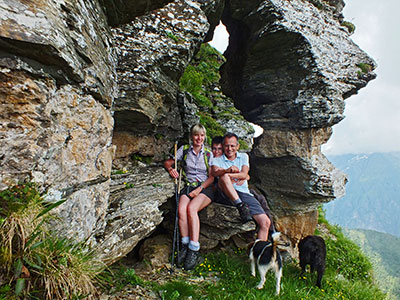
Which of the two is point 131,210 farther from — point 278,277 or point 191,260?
point 278,277

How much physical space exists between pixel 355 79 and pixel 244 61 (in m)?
5.02

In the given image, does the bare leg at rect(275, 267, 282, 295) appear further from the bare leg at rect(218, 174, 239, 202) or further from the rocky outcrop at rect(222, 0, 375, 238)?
the rocky outcrop at rect(222, 0, 375, 238)

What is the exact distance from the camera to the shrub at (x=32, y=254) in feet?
7.16

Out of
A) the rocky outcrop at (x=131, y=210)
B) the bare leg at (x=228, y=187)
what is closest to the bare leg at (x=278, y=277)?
the bare leg at (x=228, y=187)

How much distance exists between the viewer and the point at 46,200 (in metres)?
2.69

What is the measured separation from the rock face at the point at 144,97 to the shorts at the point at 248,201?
0.37 metres

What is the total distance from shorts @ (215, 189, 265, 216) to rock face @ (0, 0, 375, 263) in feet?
1.20

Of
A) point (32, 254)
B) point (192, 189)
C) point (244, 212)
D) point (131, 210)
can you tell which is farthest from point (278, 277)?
point (32, 254)

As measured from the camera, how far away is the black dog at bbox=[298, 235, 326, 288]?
6599mm

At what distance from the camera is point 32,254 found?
2.35 metres

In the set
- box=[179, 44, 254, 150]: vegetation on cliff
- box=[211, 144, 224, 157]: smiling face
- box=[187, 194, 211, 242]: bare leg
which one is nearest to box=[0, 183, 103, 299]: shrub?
box=[187, 194, 211, 242]: bare leg

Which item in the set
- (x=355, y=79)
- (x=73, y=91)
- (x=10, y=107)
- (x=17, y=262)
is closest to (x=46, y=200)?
(x=17, y=262)

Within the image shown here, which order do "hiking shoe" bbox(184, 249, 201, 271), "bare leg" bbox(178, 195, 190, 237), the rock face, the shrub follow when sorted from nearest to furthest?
the shrub
the rock face
"hiking shoe" bbox(184, 249, 201, 271)
"bare leg" bbox(178, 195, 190, 237)

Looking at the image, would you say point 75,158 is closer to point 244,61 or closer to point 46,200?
point 46,200
